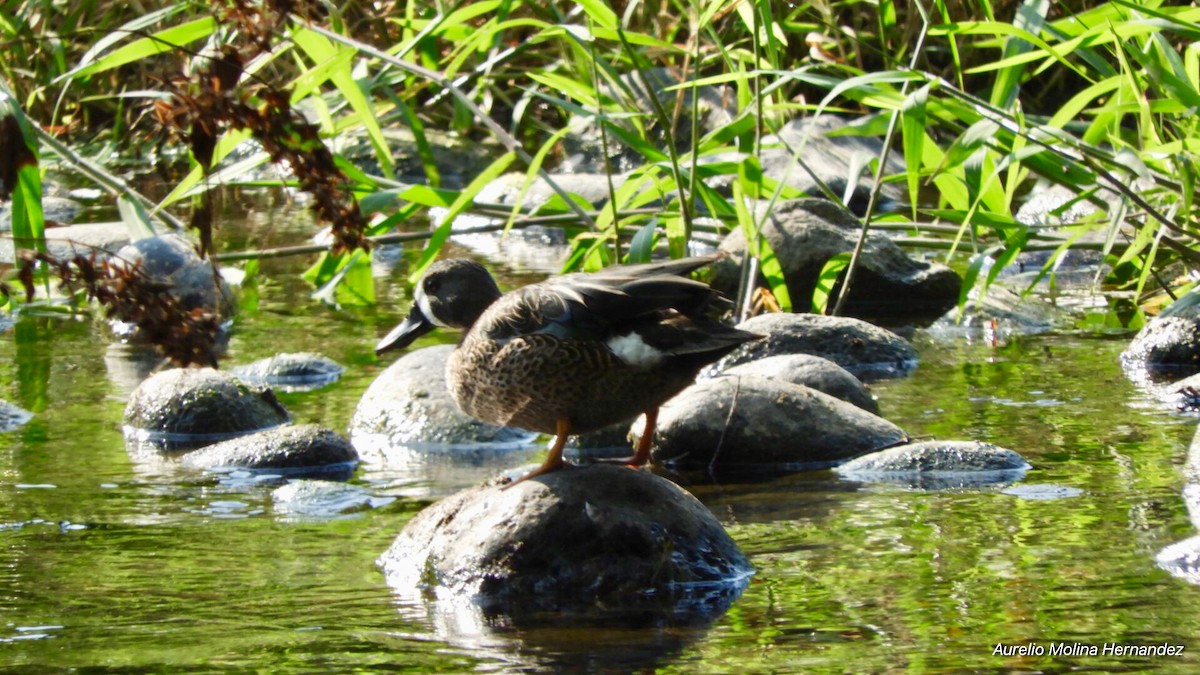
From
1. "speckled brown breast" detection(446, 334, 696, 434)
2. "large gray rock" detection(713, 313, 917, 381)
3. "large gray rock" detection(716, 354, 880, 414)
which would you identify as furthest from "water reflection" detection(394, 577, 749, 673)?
"large gray rock" detection(713, 313, 917, 381)

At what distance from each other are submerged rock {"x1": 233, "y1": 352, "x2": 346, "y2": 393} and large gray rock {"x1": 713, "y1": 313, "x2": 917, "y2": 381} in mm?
1823

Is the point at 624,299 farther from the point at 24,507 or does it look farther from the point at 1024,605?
the point at 24,507

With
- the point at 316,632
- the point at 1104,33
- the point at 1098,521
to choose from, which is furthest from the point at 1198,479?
the point at 316,632


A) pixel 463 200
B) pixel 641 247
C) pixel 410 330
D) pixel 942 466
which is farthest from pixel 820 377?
pixel 410 330

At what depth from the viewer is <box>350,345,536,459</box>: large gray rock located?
629 cm

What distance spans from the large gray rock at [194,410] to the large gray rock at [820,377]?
6.25 feet

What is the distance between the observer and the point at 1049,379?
6.97 metres

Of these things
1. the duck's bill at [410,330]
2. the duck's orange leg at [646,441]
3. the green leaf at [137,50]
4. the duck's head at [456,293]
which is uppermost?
the green leaf at [137,50]

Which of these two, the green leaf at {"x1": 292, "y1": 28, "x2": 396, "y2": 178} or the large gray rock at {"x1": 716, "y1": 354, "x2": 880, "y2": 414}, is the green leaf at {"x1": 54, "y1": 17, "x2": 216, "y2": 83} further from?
the large gray rock at {"x1": 716, "y1": 354, "x2": 880, "y2": 414}

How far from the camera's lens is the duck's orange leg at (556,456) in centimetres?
446

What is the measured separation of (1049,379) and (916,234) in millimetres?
1175

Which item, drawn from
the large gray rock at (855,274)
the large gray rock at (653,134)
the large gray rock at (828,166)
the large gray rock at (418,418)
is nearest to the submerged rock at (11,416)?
the large gray rock at (418,418)

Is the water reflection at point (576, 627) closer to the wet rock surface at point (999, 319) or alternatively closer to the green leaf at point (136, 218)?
the green leaf at point (136, 218)

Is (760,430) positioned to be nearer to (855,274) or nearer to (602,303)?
(602,303)
